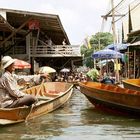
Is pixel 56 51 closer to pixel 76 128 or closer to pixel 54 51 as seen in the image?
pixel 54 51

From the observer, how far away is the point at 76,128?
1073 centimetres

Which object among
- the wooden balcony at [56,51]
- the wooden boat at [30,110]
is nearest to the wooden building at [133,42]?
the wooden balcony at [56,51]

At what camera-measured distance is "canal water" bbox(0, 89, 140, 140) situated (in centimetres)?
945

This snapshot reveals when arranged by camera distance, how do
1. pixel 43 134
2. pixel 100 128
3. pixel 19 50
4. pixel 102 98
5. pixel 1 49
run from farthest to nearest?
pixel 19 50, pixel 1 49, pixel 102 98, pixel 100 128, pixel 43 134

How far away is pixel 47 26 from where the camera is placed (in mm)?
30344

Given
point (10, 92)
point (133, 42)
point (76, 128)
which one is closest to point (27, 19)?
point (133, 42)

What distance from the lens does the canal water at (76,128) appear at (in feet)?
31.0

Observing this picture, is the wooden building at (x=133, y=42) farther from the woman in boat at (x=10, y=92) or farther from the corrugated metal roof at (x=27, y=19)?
the woman in boat at (x=10, y=92)

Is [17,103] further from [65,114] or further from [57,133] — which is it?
A: [65,114]

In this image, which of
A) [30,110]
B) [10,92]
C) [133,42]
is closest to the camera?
[10,92]

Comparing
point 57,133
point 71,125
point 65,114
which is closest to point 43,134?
point 57,133

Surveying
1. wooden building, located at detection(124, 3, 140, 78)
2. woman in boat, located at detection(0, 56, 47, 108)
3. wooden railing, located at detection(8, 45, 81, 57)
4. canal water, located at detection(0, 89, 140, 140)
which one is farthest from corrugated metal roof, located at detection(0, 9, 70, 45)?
woman in boat, located at detection(0, 56, 47, 108)

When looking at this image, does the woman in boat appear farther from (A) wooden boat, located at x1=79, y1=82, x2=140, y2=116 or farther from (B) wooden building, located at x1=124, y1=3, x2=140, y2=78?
(B) wooden building, located at x1=124, y1=3, x2=140, y2=78

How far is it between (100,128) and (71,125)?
86 centimetres
